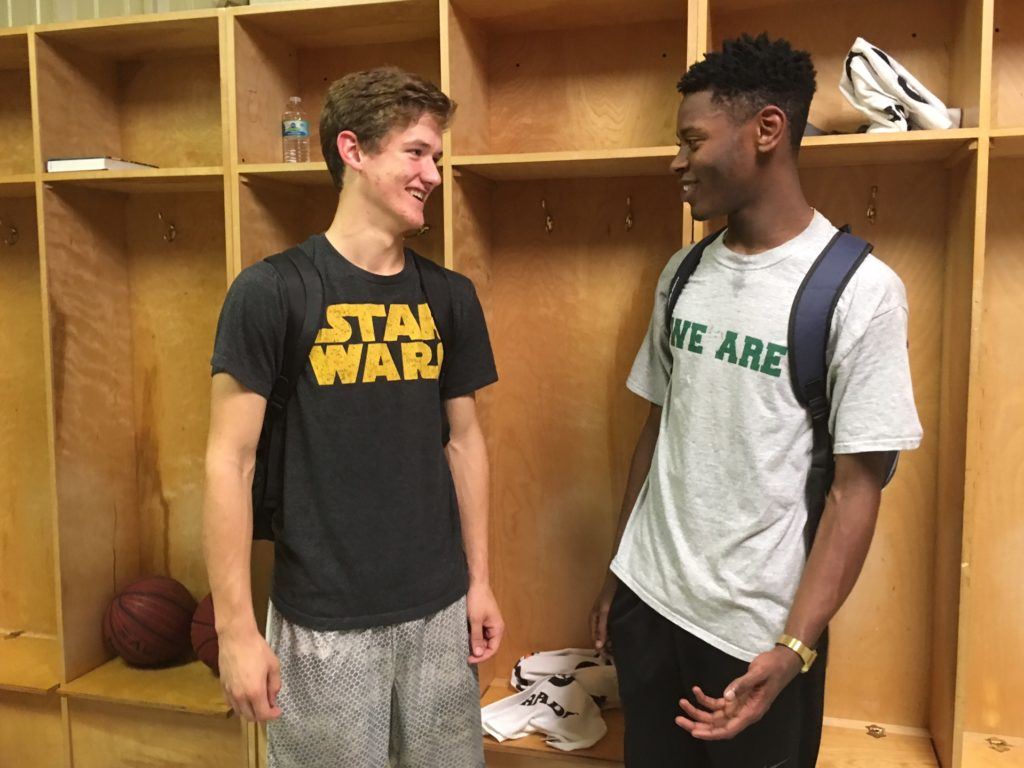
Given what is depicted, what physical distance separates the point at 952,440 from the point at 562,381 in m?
0.95

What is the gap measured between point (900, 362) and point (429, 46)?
5.12ft

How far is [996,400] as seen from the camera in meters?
2.07

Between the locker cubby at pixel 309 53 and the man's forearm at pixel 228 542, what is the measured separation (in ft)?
3.55

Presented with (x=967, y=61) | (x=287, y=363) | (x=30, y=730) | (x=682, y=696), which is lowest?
(x=30, y=730)

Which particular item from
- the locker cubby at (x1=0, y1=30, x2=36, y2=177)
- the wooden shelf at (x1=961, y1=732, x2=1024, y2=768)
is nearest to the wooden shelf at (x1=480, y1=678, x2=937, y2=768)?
the wooden shelf at (x1=961, y1=732, x2=1024, y2=768)

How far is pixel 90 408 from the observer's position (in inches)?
95.7

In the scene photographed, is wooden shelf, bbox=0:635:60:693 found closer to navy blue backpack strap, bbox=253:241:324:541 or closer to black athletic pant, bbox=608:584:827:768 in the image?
navy blue backpack strap, bbox=253:241:324:541

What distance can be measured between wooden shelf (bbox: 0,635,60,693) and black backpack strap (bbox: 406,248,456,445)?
1.55 m

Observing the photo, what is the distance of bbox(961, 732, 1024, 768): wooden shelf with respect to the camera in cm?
200

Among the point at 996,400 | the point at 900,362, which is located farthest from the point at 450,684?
the point at 996,400

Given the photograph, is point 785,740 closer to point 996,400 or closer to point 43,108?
point 996,400

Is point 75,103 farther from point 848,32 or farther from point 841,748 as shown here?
point 841,748

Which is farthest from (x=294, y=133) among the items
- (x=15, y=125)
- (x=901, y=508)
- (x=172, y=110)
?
(x=901, y=508)

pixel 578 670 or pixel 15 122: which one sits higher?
pixel 15 122
